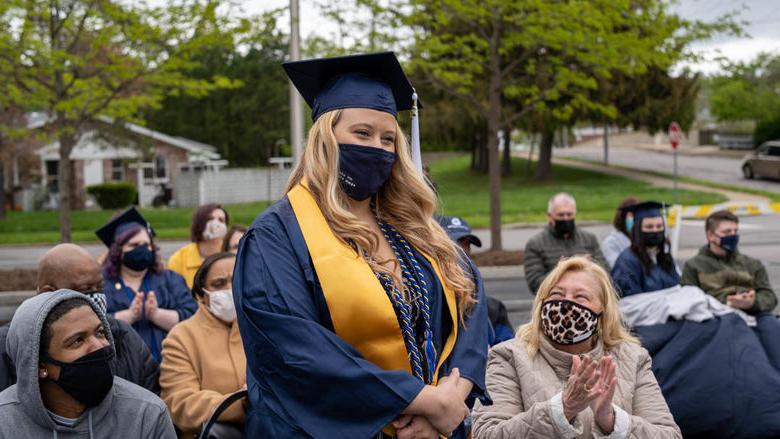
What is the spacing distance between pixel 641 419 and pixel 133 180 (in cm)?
4636

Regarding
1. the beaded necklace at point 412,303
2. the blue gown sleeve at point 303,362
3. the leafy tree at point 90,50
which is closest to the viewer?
the blue gown sleeve at point 303,362

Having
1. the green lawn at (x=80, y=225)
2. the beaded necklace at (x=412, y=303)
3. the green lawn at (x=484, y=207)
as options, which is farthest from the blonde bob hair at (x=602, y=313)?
the green lawn at (x=80, y=225)

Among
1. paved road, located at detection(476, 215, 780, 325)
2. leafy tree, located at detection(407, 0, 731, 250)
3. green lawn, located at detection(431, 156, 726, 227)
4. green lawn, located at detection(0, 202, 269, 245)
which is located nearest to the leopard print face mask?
paved road, located at detection(476, 215, 780, 325)

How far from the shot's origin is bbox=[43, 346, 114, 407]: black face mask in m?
3.29

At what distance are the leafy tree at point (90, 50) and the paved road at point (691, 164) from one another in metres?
27.0

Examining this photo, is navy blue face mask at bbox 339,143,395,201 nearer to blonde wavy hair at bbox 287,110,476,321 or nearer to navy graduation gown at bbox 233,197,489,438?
blonde wavy hair at bbox 287,110,476,321

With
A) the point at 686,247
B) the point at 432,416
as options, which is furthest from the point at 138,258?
the point at 686,247

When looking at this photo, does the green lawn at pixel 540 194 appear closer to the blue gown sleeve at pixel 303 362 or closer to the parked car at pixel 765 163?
the parked car at pixel 765 163

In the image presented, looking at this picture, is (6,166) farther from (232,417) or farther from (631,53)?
(232,417)

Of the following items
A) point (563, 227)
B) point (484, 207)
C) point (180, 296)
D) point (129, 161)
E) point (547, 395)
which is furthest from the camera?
point (129, 161)

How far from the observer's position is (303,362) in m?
2.78

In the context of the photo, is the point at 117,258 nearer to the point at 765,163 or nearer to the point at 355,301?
the point at 355,301

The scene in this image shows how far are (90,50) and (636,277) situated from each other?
10424mm

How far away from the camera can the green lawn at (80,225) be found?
26.6 m
